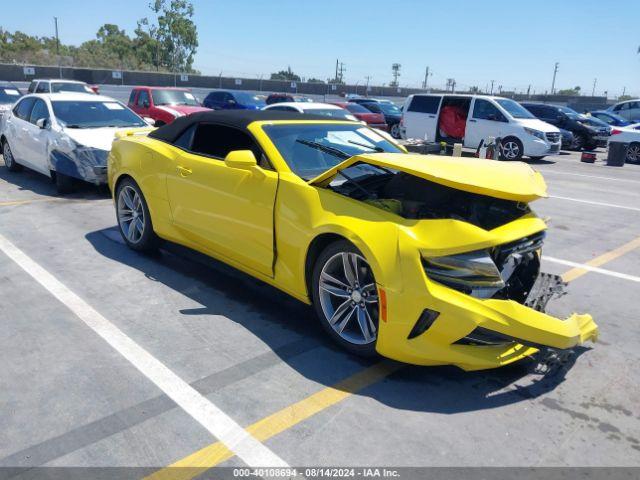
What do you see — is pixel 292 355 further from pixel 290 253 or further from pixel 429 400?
pixel 429 400

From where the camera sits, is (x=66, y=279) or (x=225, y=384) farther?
(x=66, y=279)

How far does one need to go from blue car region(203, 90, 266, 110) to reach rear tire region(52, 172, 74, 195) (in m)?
12.5

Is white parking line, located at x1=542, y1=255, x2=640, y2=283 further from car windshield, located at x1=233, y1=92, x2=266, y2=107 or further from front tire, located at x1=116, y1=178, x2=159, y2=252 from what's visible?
car windshield, located at x1=233, y1=92, x2=266, y2=107

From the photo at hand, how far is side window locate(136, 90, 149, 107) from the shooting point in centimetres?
1656

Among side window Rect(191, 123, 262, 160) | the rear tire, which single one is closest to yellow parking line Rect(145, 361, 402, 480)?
side window Rect(191, 123, 262, 160)

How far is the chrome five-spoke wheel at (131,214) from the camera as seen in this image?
5738 millimetres

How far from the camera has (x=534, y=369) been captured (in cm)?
363

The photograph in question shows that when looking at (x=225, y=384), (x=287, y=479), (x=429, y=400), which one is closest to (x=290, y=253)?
(x=225, y=384)

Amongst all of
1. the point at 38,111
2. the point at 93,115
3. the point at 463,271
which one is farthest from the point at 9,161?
the point at 463,271

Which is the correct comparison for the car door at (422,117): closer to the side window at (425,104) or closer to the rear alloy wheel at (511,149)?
the side window at (425,104)

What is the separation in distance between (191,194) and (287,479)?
9.60ft

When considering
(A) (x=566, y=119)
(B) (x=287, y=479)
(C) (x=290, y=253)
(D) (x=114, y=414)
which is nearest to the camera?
(B) (x=287, y=479)

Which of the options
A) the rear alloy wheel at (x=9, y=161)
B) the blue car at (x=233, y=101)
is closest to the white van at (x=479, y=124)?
the blue car at (x=233, y=101)

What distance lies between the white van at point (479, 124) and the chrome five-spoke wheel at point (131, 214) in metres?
11.1
